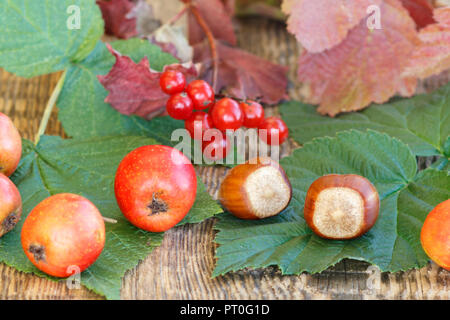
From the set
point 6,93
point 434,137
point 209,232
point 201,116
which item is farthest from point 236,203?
point 6,93

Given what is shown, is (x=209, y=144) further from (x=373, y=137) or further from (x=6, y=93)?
(x=6, y=93)

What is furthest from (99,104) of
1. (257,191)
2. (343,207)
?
(343,207)

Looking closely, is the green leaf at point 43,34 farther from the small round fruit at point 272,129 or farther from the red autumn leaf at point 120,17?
the small round fruit at point 272,129

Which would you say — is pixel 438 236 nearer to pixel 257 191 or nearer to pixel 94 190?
pixel 257 191

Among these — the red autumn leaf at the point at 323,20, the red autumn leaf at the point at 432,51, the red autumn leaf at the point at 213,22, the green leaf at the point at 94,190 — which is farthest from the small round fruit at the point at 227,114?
the red autumn leaf at the point at 213,22

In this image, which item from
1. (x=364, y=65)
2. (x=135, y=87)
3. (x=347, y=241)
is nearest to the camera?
(x=347, y=241)

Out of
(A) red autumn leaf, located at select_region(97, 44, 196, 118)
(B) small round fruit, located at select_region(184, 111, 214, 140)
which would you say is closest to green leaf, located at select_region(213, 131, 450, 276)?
(B) small round fruit, located at select_region(184, 111, 214, 140)

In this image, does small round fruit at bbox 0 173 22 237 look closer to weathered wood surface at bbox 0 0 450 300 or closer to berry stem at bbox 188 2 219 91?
weathered wood surface at bbox 0 0 450 300
